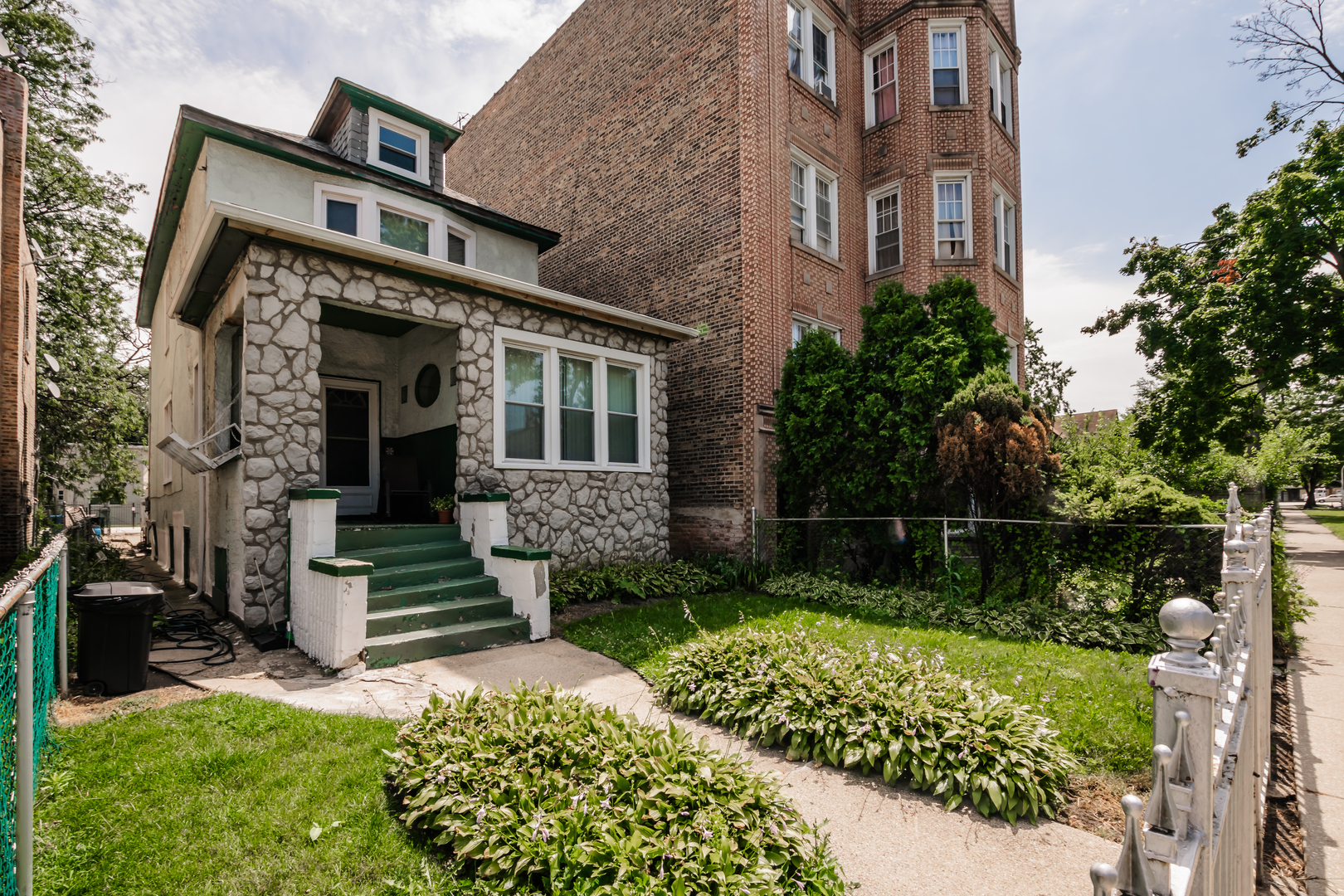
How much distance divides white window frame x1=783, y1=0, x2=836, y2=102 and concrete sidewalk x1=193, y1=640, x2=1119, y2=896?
12733 millimetres

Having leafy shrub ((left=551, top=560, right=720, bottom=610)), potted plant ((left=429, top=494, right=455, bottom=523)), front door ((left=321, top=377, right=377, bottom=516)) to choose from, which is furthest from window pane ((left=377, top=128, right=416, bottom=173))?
leafy shrub ((left=551, top=560, right=720, bottom=610))

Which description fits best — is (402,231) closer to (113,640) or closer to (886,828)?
(113,640)

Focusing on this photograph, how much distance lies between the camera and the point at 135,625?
5.38 m

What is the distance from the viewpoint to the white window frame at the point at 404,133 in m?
11.6

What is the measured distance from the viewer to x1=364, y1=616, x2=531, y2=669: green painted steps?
6156 mm

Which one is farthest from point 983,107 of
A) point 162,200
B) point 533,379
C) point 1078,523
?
point 162,200

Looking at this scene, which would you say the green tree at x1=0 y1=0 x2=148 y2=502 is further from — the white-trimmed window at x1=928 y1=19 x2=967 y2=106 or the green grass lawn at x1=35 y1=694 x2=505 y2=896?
the white-trimmed window at x1=928 y1=19 x2=967 y2=106

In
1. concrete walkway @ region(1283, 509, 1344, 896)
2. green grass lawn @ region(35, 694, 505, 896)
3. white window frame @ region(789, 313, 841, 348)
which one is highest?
white window frame @ region(789, 313, 841, 348)

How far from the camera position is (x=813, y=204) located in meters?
13.4

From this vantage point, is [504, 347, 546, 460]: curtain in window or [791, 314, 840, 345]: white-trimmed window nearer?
[504, 347, 546, 460]: curtain in window

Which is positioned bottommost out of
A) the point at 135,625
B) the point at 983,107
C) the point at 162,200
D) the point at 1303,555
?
the point at 1303,555

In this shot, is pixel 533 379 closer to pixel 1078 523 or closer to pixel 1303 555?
pixel 1078 523

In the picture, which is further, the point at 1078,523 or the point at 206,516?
the point at 206,516

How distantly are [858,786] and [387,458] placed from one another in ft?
29.9
